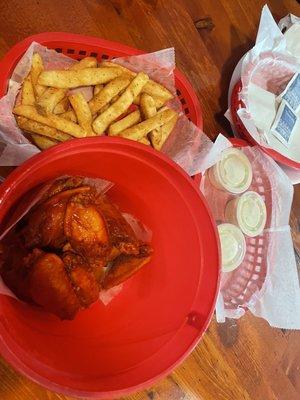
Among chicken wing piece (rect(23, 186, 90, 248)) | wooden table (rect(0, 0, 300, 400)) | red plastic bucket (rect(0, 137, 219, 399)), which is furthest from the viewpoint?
wooden table (rect(0, 0, 300, 400))

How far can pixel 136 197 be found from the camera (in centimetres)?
101

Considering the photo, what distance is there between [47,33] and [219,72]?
522mm

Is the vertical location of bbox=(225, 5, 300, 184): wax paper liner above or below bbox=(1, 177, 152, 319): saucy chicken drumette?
below

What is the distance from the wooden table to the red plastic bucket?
0.65 ft

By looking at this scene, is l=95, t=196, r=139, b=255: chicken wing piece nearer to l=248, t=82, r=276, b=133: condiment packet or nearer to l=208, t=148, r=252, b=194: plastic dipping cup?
l=208, t=148, r=252, b=194: plastic dipping cup

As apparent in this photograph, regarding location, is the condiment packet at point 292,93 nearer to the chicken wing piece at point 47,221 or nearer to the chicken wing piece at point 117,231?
the chicken wing piece at point 117,231

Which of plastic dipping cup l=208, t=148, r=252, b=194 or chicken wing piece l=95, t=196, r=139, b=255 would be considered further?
plastic dipping cup l=208, t=148, r=252, b=194

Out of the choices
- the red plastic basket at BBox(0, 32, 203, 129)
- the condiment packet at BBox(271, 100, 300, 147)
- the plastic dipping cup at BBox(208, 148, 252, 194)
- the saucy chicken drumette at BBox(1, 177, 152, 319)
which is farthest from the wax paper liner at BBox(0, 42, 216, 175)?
the condiment packet at BBox(271, 100, 300, 147)

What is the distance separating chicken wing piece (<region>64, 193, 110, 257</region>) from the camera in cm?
87

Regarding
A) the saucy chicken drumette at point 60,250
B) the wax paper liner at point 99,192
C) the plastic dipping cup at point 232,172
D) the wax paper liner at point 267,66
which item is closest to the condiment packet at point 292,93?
the wax paper liner at point 267,66

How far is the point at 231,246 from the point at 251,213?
0.42ft

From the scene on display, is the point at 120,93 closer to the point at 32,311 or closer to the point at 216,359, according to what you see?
the point at 32,311

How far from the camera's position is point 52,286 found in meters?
0.83

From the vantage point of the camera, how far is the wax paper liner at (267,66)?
127cm
